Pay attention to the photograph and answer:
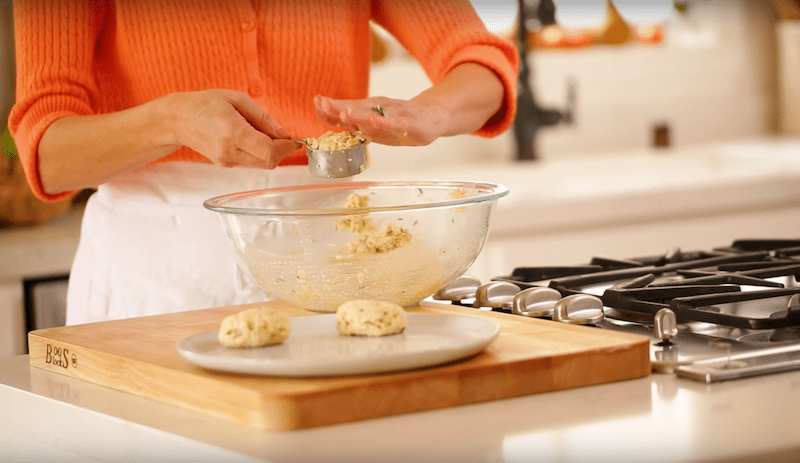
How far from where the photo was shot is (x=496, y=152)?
2.98 metres

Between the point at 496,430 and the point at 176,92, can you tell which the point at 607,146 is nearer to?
the point at 176,92

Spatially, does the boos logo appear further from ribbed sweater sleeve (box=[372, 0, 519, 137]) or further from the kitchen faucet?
the kitchen faucet

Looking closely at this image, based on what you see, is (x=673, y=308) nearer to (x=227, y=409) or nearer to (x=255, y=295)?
(x=227, y=409)

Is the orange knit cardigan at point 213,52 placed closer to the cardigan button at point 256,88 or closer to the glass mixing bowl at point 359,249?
the cardigan button at point 256,88

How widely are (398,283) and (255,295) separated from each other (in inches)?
12.9

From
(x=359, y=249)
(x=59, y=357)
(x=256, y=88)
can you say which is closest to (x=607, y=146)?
(x=256, y=88)

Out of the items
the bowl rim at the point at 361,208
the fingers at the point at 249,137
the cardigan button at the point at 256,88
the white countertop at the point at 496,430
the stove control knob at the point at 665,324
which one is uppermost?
the cardigan button at the point at 256,88

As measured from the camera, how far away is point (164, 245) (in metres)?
1.27

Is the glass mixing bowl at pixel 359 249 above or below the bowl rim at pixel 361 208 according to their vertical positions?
below

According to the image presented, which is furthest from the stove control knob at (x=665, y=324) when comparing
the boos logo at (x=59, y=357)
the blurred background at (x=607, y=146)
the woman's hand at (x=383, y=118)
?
the blurred background at (x=607, y=146)

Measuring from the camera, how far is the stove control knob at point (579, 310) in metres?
0.89

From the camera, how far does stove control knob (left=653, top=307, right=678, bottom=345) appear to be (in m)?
0.83

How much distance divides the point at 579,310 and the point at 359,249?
0.20 metres

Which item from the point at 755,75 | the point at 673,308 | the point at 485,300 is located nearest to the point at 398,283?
the point at 485,300
